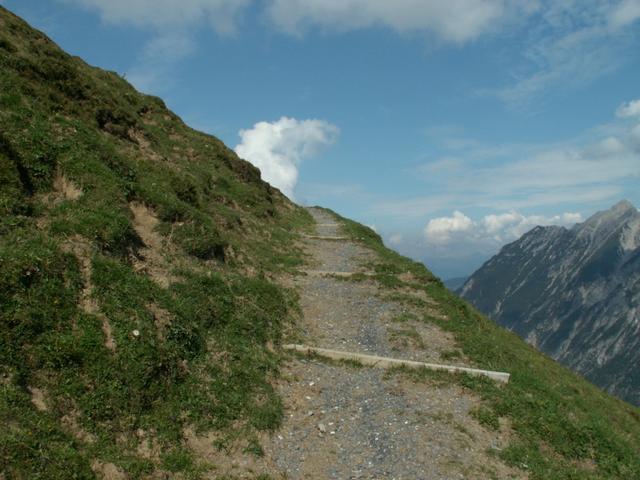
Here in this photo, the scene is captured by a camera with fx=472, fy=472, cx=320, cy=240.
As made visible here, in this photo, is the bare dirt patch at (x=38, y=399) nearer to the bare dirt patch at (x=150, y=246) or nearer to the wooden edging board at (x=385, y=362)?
the bare dirt patch at (x=150, y=246)

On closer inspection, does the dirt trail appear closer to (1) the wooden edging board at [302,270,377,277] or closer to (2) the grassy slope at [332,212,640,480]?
(2) the grassy slope at [332,212,640,480]

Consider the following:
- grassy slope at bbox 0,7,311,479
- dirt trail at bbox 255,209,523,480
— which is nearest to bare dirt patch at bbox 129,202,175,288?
grassy slope at bbox 0,7,311,479

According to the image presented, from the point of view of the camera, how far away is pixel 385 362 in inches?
745

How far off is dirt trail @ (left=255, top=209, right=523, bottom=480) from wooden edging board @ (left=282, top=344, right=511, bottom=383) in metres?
0.47

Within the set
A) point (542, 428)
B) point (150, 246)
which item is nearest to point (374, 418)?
point (542, 428)

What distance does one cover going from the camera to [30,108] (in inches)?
838

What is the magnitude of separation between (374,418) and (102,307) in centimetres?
896

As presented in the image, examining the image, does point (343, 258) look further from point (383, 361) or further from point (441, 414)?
point (441, 414)

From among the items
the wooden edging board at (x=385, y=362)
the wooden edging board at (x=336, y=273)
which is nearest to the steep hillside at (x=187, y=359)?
the wooden edging board at (x=385, y=362)

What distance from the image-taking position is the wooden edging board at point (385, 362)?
1856 centimetres

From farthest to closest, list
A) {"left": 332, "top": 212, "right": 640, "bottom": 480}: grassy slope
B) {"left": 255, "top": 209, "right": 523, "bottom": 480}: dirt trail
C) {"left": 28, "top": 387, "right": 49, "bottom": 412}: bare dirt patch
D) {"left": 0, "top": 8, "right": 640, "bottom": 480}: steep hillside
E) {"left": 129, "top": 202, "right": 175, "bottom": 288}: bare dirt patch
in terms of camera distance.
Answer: {"left": 129, "top": 202, "right": 175, "bottom": 288}: bare dirt patch < {"left": 332, "top": 212, "right": 640, "bottom": 480}: grassy slope < {"left": 255, "top": 209, "right": 523, "bottom": 480}: dirt trail < {"left": 0, "top": 8, "right": 640, "bottom": 480}: steep hillside < {"left": 28, "top": 387, "right": 49, "bottom": 412}: bare dirt patch

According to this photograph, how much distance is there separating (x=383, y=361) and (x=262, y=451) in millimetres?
7496

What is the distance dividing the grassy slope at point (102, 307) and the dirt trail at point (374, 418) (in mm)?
1146

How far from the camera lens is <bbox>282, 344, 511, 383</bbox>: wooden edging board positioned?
731 inches
